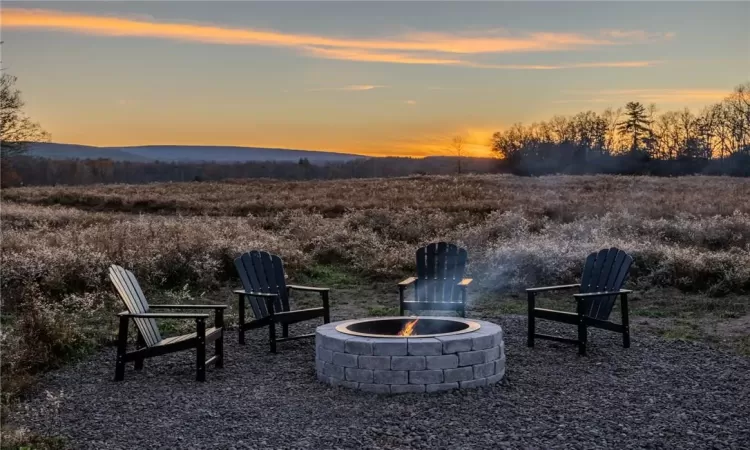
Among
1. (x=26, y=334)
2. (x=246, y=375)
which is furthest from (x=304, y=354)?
(x=26, y=334)

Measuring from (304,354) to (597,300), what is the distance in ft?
10.2

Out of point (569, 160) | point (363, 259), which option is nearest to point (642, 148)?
point (569, 160)

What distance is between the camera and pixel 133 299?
657 cm

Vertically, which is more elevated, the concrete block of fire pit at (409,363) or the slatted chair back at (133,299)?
the slatted chair back at (133,299)

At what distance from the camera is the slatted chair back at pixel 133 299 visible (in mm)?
6336

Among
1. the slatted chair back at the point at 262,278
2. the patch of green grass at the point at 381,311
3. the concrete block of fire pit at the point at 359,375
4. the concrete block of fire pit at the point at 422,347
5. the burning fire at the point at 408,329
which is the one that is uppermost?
the slatted chair back at the point at 262,278

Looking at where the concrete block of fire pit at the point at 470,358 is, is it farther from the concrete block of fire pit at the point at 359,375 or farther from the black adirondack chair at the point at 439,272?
the black adirondack chair at the point at 439,272

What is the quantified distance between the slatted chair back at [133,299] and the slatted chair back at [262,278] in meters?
1.18

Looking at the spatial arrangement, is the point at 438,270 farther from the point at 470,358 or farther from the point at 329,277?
the point at 329,277

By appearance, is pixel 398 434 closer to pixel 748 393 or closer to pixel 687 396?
pixel 687 396

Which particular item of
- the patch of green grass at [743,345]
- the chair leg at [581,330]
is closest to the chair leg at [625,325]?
the chair leg at [581,330]

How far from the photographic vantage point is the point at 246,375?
6520 mm

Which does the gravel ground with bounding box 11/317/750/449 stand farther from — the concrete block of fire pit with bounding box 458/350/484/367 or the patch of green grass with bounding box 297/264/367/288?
the patch of green grass with bounding box 297/264/367/288

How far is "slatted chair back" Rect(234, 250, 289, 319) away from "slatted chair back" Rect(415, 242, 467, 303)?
5.55 ft
